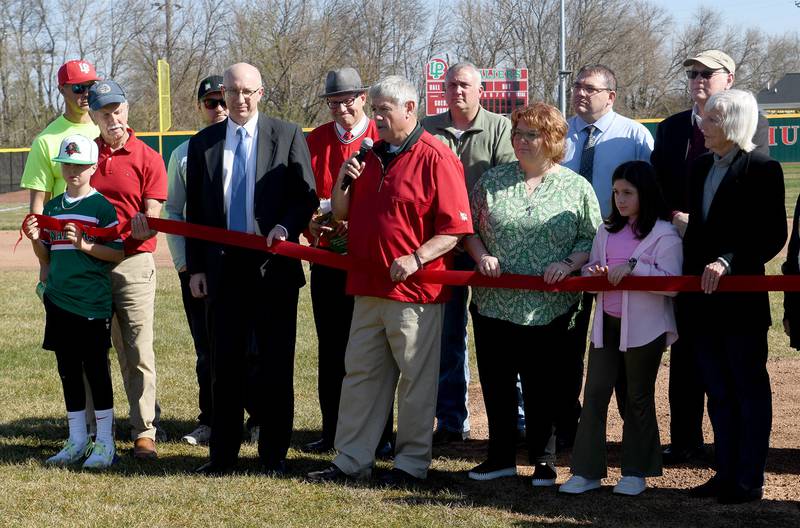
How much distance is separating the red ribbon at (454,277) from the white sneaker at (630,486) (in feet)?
3.45

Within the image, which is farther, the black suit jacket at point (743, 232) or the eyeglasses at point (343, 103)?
the eyeglasses at point (343, 103)

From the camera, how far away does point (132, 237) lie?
624 cm

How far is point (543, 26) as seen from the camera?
62.6m

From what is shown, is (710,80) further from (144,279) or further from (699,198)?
(144,279)

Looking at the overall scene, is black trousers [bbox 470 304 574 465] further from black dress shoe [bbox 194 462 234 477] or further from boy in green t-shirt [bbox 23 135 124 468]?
boy in green t-shirt [bbox 23 135 124 468]

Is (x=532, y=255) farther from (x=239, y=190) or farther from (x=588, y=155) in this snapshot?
(x=239, y=190)

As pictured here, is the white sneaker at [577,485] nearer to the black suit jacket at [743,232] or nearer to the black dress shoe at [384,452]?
the black suit jacket at [743,232]

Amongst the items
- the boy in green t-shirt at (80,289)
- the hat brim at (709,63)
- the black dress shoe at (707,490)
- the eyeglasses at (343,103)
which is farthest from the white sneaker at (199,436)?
the hat brim at (709,63)

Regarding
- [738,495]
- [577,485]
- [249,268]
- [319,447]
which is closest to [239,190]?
[249,268]

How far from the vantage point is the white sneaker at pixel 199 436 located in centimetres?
691

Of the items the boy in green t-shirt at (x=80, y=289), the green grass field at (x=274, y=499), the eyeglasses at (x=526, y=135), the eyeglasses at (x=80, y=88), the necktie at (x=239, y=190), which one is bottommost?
the green grass field at (x=274, y=499)

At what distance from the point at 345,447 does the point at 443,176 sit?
5.41ft

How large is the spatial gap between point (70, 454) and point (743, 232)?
4133mm

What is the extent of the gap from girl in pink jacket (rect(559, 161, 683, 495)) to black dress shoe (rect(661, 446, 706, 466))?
0.62m
